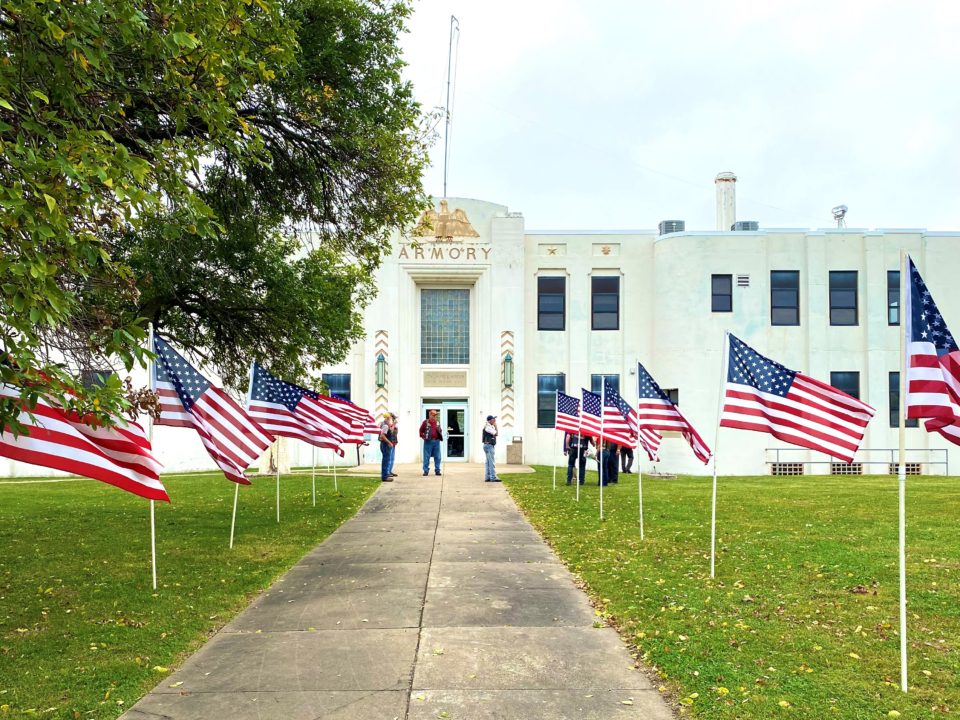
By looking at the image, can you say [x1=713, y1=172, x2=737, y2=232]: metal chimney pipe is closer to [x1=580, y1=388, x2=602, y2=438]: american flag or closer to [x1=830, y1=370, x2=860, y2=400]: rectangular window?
[x1=830, y1=370, x2=860, y2=400]: rectangular window

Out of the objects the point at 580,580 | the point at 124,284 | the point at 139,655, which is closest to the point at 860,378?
the point at 580,580

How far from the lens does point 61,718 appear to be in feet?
18.4

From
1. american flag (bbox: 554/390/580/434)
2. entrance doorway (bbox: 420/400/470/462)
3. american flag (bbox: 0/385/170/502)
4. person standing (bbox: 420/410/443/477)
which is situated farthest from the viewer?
entrance doorway (bbox: 420/400/470/462)

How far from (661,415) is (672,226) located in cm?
2355

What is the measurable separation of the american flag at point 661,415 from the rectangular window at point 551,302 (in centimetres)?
2091

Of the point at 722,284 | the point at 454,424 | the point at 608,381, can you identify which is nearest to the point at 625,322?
the point at 608,381

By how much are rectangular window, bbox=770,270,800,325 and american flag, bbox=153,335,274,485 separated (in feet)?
84.1

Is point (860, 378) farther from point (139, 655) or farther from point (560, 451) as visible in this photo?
point (139, 655)

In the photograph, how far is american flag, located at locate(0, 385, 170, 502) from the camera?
24.2 ft

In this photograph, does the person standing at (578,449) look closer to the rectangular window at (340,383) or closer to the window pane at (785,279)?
the rectangular window at (340,383)

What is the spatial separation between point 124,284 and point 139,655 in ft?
17.8

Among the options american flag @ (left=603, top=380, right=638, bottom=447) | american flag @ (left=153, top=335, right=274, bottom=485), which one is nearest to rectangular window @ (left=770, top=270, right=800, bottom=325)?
american flag @ (left=603, top=380, right=638, bottom=447)

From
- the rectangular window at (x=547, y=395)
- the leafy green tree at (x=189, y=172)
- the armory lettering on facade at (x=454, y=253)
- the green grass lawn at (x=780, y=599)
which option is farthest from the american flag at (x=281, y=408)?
the rectangular window at (x=547, y=395)

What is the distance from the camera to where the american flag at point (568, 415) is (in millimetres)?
19438
